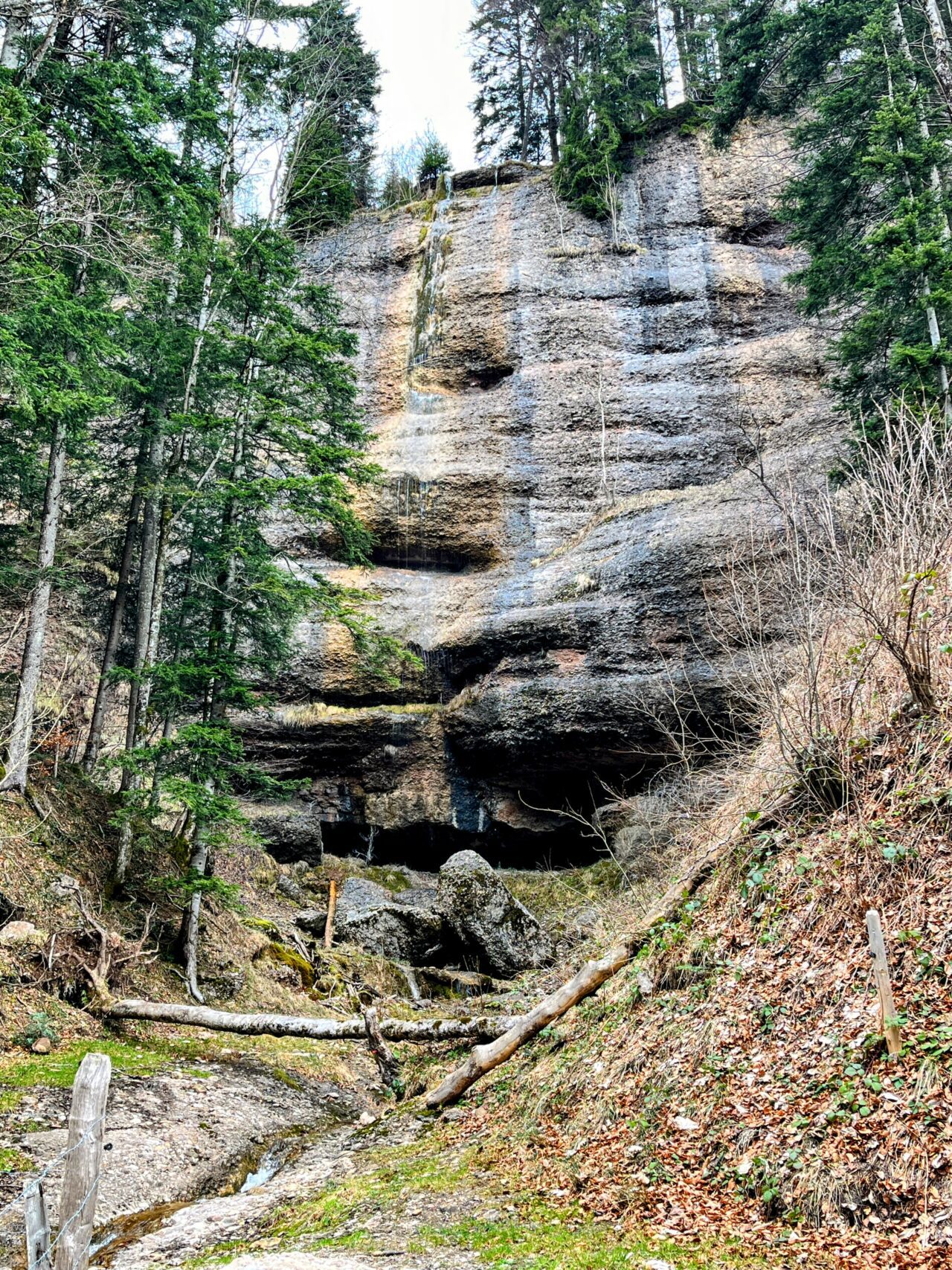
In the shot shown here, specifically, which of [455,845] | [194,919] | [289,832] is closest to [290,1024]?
[194,919]

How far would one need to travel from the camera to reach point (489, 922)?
54.0 feet

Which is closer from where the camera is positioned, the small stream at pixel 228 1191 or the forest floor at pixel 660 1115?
the forest floor at pixel 660 1115

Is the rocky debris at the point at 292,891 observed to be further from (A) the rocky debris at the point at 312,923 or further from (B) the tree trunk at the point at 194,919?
(B) the tree trunk at the point at 194,919

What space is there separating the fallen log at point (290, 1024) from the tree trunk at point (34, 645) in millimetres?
3797

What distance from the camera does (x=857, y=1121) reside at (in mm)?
4906

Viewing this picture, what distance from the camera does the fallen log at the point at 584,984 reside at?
830 cm

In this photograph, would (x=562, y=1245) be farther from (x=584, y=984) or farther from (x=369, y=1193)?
(x=584, y=984)

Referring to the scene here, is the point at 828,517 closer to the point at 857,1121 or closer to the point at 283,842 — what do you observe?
the point at 857,1121

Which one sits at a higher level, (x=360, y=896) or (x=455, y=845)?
(x=455, y=845)

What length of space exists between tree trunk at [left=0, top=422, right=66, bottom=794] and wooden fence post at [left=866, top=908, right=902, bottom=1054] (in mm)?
10702

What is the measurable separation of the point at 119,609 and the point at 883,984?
14968 mm

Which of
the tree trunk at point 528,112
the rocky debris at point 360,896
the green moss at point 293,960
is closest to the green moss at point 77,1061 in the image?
the green moss at point 293,960

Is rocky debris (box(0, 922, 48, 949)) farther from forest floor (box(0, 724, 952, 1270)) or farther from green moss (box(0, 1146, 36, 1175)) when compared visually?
green moss (box(0, 1146, 36, 1175))

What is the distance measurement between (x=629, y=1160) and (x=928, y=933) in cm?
258
